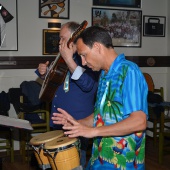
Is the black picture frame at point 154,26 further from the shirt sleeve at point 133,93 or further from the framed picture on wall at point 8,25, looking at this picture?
the shirt sleeve at point 133,93

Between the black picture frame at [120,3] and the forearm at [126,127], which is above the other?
the black picture frame at [120,3]

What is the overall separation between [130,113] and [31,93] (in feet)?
10.8

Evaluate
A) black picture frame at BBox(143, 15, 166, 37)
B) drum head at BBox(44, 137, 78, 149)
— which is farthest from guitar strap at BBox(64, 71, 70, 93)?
black picture frame at BBox(143, 15, 166, 37)

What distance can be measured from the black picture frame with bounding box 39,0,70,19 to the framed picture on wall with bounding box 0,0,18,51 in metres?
0.43

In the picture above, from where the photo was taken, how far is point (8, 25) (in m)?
5.08

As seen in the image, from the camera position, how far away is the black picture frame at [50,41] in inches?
209

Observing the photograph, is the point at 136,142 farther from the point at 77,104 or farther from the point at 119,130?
the point at 77,104

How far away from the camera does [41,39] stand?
5.31 meters

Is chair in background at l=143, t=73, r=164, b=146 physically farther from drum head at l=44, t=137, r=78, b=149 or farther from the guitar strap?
drum head at l=44, t=137, r=78, b=149

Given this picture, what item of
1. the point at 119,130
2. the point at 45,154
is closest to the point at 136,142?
the point at 119,130

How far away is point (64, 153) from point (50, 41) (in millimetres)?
3399

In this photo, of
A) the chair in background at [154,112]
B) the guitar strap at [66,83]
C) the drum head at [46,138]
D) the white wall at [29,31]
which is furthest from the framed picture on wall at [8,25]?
the drum head at [46,138]

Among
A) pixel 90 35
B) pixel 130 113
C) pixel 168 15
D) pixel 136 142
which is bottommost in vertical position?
pixel 136 142

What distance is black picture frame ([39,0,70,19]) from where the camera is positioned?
5.26m
